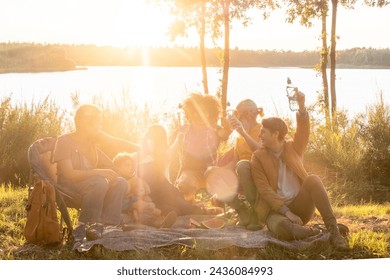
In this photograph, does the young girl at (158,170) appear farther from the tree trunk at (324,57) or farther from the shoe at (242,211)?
the tree trunk at (324,57)

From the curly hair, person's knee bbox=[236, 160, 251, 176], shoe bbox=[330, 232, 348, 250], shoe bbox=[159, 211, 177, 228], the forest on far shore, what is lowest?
shoe bbox=[330, 232, 348, 250]

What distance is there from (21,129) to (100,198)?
328 centimetres

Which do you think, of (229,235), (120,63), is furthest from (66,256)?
(120,63)

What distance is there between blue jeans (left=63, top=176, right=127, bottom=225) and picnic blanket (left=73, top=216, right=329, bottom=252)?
0.19 meters

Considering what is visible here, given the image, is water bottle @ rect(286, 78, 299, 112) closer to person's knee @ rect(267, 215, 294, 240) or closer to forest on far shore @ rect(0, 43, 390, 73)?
person's knee @ rect(267, 215, 294, 240)

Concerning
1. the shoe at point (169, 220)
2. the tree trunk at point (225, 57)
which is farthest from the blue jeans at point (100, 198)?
the tree trunk at point (225, 57)

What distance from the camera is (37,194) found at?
509cm

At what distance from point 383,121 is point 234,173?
3.36m

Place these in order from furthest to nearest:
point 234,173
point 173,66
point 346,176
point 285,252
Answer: point 173,66 < point 346,176 < point 234,173 < point 285,252

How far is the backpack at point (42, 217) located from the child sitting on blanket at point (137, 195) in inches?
29.5

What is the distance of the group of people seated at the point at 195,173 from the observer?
5.02 meters

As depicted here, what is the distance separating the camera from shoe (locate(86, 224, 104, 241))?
495 centimetres

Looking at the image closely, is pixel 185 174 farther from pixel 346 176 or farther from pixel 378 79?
pixel 378 79

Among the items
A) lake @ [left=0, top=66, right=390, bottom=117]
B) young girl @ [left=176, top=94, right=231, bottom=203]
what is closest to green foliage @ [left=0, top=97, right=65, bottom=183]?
lake @ [left=0, top=66, right=390, bottom=117]
